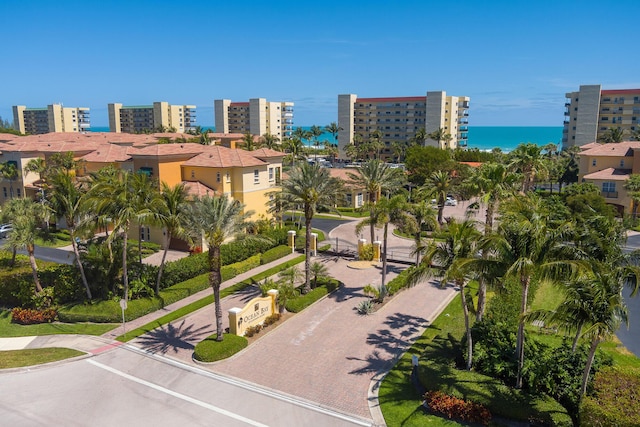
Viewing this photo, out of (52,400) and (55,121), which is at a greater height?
(55,121)

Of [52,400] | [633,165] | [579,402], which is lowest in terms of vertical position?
[52,400]

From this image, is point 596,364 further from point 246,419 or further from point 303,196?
point 303,196

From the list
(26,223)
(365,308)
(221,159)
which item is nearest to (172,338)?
(365,308)

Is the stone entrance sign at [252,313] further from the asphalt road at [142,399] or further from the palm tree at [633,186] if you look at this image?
the palm tree at [633,186]

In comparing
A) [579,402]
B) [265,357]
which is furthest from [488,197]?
[265,357]

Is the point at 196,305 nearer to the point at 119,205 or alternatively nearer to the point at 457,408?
the point at 119,205

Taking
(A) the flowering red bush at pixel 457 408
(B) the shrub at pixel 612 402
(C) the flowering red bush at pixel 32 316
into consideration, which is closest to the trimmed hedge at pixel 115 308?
(C) the flowering red bush at pixel 32 316
